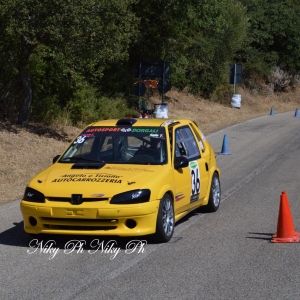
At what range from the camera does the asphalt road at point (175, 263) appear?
21.1 feet

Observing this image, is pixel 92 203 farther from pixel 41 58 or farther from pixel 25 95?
pixel 41 58

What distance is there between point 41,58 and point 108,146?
12.5 m

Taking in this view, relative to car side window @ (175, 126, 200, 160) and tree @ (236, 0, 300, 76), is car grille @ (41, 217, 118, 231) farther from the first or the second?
tree @ (236, 0, 300, 76)

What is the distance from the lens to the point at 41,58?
2134 cm

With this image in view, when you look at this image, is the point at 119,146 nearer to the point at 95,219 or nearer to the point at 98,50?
the point at 95,219

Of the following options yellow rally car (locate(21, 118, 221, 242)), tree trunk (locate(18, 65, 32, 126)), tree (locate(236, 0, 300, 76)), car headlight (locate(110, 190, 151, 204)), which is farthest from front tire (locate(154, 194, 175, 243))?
tree (locate(236, 0, 300, 76))

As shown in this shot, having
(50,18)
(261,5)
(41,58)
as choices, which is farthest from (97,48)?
(261,5)

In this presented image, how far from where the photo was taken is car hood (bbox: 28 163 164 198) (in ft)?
26.3

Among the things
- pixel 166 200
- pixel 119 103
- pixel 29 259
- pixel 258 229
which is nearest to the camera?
pixel 29 259

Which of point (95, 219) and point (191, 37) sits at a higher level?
point (95, 219)

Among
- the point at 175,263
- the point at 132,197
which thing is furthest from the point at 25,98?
the point at 175,263

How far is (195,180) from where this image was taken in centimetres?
968

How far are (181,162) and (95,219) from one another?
171 cm

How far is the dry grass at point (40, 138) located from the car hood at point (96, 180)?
3.85 meters
